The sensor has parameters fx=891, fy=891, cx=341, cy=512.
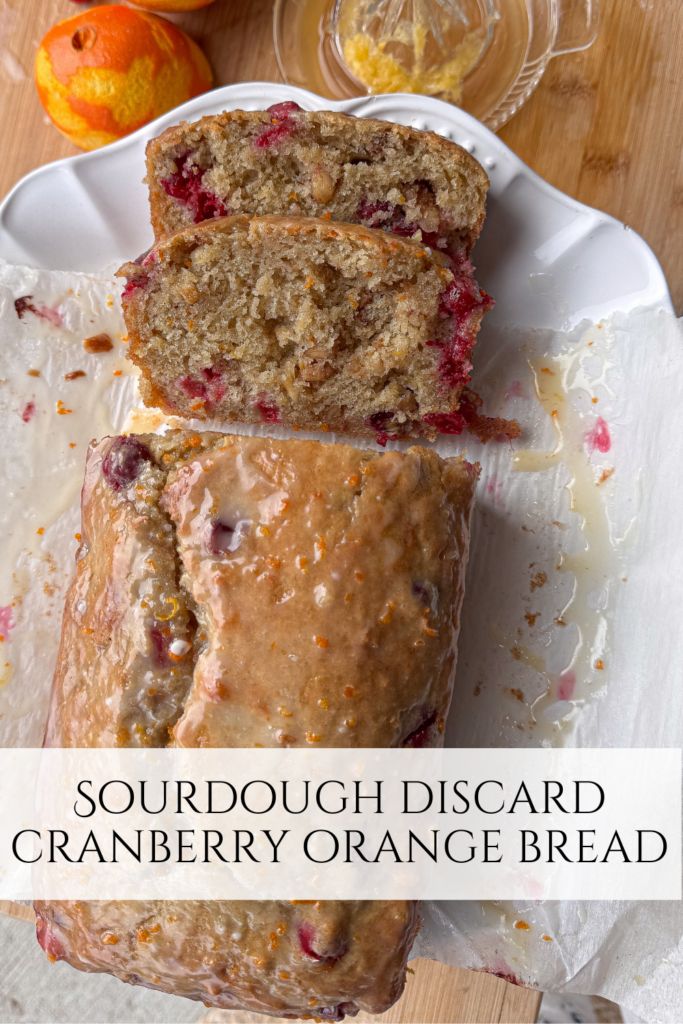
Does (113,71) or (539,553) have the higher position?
(113,71)

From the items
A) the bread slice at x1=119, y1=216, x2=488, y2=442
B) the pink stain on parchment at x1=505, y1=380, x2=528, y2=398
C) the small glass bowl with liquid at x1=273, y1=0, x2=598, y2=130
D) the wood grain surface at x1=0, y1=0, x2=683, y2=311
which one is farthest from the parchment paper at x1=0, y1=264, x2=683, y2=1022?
the small glass bowl with liquid at x1=273, y1=0, x2=598, y2=130

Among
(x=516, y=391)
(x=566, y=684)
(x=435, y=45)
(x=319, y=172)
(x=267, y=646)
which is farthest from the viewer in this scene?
(x=435, y=45)

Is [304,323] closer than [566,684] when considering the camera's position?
Yes

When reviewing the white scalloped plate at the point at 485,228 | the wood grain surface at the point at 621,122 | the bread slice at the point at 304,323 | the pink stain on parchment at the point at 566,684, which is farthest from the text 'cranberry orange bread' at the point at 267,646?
the wood grain surface at the point at 621,122

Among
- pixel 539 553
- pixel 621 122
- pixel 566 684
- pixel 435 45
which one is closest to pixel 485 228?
pixel 621 122

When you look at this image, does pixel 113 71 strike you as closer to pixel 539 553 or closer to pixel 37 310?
pixel 37 310

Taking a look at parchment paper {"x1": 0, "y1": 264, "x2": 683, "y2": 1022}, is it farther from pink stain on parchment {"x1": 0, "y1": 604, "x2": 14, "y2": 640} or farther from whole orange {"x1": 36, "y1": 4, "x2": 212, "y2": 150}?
whole orange {"x1": 36, "y1": 4, "x2": 212, "y2": 150}

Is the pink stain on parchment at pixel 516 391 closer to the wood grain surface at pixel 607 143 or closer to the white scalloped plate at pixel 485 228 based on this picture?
the white scalloped plate at pixel 485 228
